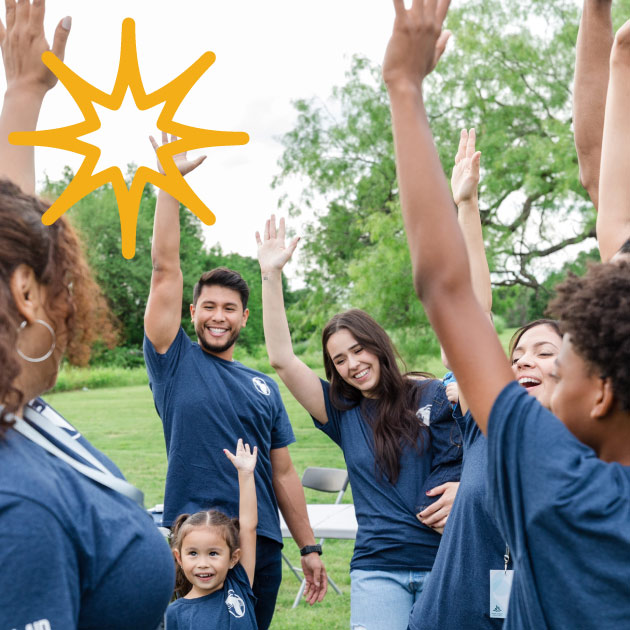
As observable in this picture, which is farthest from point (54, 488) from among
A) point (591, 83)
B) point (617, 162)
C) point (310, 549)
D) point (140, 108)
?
point (310, 549)

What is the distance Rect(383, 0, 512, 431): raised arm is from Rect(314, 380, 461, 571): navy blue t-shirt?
1958mm

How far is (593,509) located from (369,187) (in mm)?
13805

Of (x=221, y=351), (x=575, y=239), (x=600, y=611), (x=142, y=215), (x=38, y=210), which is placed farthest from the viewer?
(x=142, y=215)

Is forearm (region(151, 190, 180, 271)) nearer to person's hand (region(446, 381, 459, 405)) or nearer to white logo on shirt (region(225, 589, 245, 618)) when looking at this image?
person's hand (region(446, 381, 459, 405))

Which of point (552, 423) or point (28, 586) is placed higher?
point (552, 423)

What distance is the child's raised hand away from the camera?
12.0 ft

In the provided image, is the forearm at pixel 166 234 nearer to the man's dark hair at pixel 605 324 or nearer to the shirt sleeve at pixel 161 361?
the shirt sleeve at pixel 161 361

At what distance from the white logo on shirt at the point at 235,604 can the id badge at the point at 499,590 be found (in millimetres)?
1412

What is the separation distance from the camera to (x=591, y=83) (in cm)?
233

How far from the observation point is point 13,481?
1.18m

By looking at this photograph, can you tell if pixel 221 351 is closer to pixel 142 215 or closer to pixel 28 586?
pixel 28 586

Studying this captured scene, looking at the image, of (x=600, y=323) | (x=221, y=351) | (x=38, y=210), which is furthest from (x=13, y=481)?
(x=221, y=351)

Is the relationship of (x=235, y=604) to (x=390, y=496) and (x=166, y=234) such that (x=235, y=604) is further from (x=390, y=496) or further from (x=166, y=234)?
(x=166, y=234)

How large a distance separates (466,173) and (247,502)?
189cm
